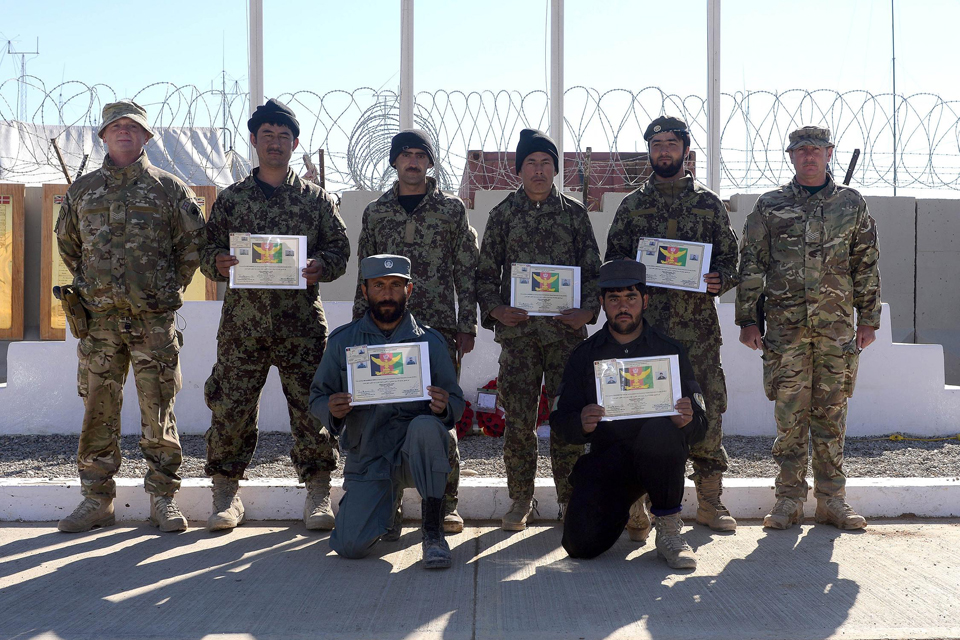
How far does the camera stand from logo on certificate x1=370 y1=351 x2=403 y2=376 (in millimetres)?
3877

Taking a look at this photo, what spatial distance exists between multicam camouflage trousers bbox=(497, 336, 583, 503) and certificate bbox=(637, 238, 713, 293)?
21.7 inches

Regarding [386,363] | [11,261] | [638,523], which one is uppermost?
[11,261]

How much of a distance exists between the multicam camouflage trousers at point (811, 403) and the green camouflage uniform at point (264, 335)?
2.42m

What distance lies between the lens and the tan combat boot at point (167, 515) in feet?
14.2

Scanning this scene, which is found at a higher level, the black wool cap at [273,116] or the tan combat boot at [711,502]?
the black wool cap at [273,116]

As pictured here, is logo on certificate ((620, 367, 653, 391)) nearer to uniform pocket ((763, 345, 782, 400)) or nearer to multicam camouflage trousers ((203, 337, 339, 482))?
uniform pocket ((763, 345, 782, 400))

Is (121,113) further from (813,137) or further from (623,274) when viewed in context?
(813,137)

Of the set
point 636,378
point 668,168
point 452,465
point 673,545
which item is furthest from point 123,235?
point 673,545

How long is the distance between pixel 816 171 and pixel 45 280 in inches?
343

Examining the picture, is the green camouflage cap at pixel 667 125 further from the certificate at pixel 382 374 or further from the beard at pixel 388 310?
the certificate at pixel 382 374

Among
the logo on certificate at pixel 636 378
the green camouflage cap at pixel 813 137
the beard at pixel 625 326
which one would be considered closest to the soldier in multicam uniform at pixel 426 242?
the beard at pixel 625 326

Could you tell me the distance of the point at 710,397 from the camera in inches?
170

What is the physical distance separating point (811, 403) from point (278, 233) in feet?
9.87

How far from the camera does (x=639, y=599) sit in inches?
131
